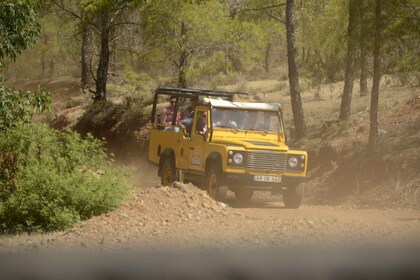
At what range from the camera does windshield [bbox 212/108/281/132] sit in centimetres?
1920

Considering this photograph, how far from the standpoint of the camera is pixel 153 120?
2255 centimetres

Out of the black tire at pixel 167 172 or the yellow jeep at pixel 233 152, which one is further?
the black tire at pixel 167 172

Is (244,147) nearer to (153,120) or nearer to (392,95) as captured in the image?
(153,120)

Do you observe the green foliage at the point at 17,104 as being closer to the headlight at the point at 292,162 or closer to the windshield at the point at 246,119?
the windshield at the point at 246,119

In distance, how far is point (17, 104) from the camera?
57.5ft

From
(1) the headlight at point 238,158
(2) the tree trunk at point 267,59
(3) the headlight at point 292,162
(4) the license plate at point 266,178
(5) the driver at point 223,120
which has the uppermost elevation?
(2) the tree trunk at point 267,59

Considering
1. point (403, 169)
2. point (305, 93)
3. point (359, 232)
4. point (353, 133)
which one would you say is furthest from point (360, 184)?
point (305, 93)

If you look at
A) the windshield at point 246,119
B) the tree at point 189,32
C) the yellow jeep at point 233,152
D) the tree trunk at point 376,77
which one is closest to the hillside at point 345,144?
the tree trunk at point 376,77

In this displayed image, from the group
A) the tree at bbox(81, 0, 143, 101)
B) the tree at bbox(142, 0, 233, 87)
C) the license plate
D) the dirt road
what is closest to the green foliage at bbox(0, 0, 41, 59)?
the dirt road

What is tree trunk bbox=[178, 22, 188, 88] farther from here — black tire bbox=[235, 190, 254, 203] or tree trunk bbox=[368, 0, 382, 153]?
black tire bbox=[235, 190, 254, 203]

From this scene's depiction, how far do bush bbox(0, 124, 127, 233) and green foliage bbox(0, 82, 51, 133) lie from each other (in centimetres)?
24

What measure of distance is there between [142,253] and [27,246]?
220 centimetres

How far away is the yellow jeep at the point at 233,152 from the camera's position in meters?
18.1

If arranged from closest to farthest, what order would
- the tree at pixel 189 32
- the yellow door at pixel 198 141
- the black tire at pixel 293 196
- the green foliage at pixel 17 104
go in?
the green foliage at pixel 17 104, the black tire at pixel 293 196, the yellow door at pixel 198 141, the tree at pixel 189 32
